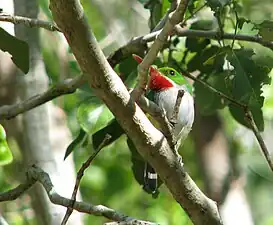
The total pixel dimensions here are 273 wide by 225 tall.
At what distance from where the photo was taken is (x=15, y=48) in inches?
77.2

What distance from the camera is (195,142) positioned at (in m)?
3.73

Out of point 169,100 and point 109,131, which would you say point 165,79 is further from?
point 109,131

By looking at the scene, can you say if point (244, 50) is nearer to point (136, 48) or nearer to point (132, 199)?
point (136, 48)

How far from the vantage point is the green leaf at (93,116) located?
203cm

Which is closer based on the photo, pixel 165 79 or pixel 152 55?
pixel 152 55

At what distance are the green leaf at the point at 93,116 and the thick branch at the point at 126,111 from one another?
0.44m

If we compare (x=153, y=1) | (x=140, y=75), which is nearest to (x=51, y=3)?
(x=140, y=75)

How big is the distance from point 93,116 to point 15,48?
286 mm

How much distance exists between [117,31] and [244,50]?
2.19 m

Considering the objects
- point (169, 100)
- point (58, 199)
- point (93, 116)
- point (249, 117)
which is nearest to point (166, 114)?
point (169, 100)

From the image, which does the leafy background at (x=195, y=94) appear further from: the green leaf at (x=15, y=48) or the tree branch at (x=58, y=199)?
the tree branch at (x=58, y=199)

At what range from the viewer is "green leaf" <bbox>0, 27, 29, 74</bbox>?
6.33ft

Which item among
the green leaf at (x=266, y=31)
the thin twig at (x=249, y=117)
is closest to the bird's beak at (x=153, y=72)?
the thin twig at (x=249, y=117)

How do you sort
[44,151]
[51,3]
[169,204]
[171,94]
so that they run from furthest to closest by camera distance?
[169,204] < [44,151] < [171,94] < [51,3]
